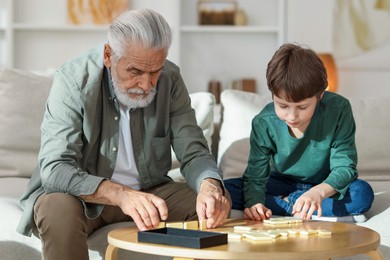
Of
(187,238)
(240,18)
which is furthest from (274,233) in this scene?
(240,18)

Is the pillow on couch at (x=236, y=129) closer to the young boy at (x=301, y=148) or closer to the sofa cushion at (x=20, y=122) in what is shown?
the young boy at (x=301, y=148)

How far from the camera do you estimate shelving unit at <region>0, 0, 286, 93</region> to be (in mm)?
5367

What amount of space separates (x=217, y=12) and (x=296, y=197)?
9.83 ft

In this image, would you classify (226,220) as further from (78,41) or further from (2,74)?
(78,41)

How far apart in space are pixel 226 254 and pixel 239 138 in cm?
145

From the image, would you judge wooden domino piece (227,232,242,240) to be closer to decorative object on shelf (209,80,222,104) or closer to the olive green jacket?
the olive green jacket

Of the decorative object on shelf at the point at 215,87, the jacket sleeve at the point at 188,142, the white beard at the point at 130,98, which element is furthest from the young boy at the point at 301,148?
the decorative object on shelf at the point at 215,87

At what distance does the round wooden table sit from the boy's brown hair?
0.53m

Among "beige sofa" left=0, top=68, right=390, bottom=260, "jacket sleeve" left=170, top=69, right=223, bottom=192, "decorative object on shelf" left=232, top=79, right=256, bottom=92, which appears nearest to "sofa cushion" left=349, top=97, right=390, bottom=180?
"beige sofa" left=0, top=68, right=390, bottom=260

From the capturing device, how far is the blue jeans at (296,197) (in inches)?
102

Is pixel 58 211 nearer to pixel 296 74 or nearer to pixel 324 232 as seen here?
pixel 324 232

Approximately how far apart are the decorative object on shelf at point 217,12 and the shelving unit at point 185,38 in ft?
0.20

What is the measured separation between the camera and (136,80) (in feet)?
7.88

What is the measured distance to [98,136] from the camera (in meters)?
2.52
